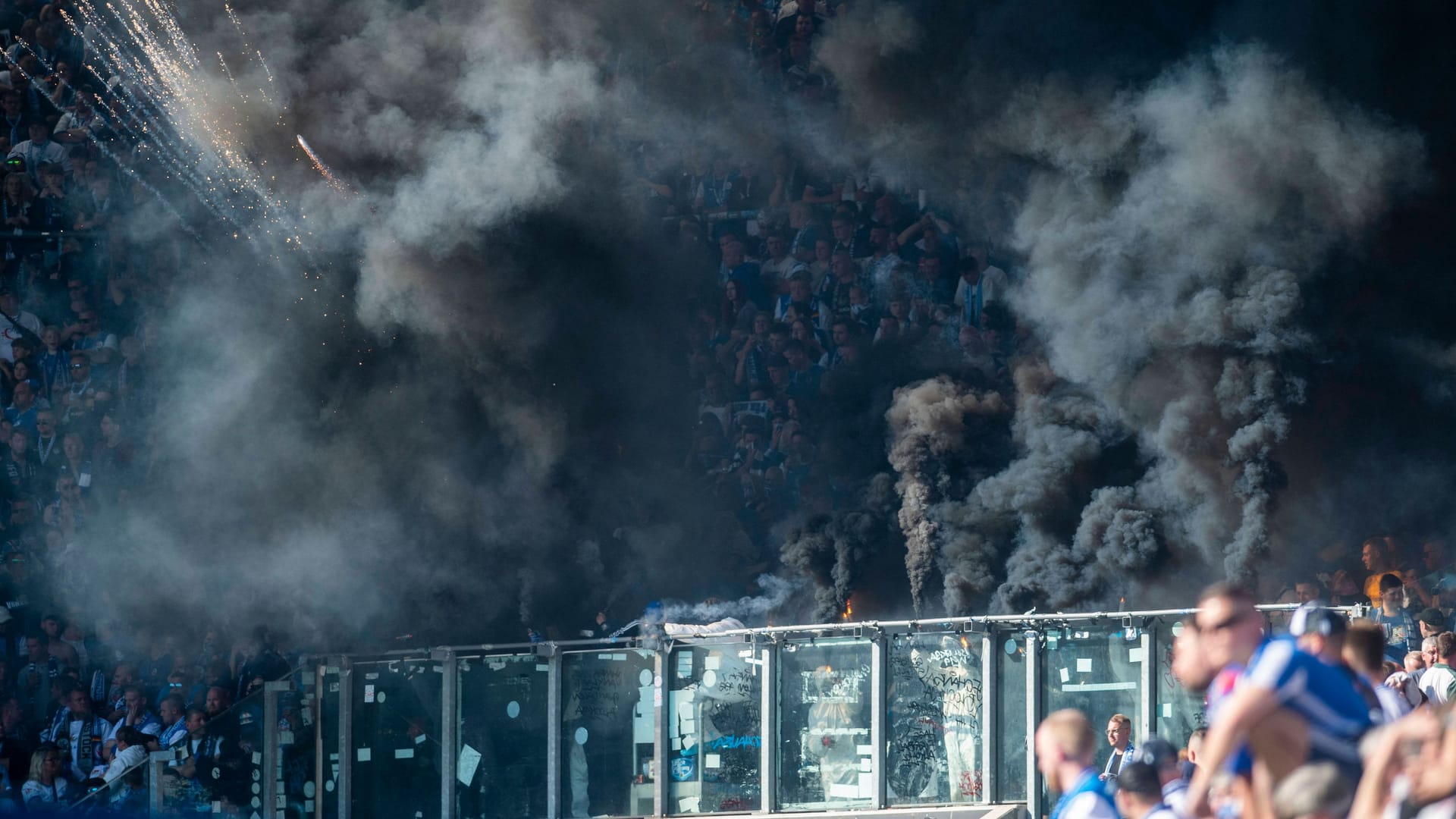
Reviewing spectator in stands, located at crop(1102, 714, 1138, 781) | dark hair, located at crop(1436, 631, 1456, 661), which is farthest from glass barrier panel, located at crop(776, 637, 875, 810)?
dark hair, located at crop(1436, 631, 1456, 661)

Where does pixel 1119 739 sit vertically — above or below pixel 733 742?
above

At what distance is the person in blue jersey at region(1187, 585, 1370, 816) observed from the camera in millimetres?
4207

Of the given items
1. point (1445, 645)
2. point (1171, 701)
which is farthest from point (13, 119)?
point (1445, 645)

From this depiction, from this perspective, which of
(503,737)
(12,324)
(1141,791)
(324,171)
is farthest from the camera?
(324,171)

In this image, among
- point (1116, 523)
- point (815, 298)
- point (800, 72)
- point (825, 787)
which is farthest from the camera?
point (800, 72)

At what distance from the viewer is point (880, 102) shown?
61.1ft

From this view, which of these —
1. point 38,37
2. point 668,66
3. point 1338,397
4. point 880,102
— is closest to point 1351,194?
point 1338,397

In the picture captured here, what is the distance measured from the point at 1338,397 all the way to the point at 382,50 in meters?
11.6

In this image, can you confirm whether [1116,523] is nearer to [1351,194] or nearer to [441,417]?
[1351,194]

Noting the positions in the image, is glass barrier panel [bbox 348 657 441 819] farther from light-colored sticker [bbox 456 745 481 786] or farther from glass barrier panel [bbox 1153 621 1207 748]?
glass barrier panel [bbox 1153 621 1207 748]

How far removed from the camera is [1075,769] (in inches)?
220

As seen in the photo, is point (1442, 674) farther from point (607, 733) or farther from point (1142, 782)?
point (607, 733)

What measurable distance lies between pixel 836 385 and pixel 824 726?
649 cm

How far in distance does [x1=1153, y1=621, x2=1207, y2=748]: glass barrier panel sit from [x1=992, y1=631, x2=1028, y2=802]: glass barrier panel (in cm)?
95
